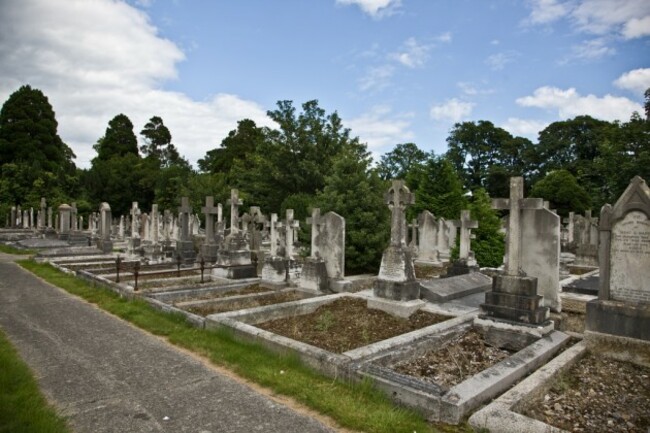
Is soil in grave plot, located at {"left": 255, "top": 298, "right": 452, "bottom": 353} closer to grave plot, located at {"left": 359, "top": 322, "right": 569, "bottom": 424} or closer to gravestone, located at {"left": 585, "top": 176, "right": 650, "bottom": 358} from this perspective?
grave plot, located at {"left": 359, "top": 322, "right": 569, "bottom": 424}

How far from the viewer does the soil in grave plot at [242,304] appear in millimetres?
8148

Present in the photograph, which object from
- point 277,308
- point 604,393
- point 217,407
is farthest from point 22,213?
point 604,393

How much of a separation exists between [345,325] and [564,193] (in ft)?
128

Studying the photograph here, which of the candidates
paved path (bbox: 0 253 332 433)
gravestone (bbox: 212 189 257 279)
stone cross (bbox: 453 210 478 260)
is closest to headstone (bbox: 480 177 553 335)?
paved path (bbox: 0 253 332 433)

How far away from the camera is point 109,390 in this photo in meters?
4.52

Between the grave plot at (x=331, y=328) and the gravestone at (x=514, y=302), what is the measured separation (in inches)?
23.9

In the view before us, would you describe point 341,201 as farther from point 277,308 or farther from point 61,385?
point 61,385

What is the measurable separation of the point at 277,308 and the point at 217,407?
352 centimetres

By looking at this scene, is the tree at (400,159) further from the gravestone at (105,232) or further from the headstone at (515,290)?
the headstone at (515,290)

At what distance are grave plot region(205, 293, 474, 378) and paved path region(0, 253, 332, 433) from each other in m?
0.90

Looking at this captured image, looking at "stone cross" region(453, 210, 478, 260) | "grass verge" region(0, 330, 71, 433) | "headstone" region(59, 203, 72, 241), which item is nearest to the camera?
"grass verge" region(0, 330, 71, 433)

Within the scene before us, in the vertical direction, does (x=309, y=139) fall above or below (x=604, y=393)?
above

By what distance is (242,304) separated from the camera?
29.2ft

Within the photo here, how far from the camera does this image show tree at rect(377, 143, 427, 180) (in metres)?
50.2
